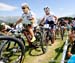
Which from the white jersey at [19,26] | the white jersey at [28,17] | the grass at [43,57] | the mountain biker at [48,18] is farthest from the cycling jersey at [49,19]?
the white jersey at [28,17]

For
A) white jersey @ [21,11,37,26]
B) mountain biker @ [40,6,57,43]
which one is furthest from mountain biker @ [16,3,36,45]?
mountain biker @ [40,6,57,43]

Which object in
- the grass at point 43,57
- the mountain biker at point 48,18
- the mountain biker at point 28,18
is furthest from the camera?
the mountain biker at point 48,18

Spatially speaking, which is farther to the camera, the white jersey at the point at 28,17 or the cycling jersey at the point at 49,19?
the cycling jersey at the point at 49,19

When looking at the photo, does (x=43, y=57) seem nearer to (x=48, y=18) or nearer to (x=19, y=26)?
(x=19, y=26)

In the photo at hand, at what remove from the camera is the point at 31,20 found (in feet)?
32.4

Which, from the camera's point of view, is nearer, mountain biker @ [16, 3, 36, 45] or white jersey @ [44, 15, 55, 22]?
mountain biker @ [16, 3, 36, 45]

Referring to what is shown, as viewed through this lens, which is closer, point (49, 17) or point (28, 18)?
point (28, 18)

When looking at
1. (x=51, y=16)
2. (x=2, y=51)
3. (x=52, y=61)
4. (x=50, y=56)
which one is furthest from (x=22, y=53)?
(x=51, y=16)

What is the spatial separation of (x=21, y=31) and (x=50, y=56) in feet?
5.17

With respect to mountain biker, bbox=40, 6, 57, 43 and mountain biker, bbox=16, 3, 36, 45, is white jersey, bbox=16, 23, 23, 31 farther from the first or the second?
mountain biker, bbox=40, 6, 57, 43

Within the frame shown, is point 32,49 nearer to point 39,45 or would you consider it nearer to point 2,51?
point 39,45

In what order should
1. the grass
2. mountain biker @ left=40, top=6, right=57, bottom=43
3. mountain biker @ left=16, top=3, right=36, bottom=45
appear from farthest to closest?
mountain biker @ left=40, top=6, right=57, bottom=43 → mountain biker @ left=16, top=3, right=36, bottom=45 → the grass

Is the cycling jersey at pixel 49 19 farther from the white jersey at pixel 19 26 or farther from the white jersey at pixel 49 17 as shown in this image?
the white jersey at pixel 19 26

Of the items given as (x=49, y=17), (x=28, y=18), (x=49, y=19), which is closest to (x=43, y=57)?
(x=28, y=18)
